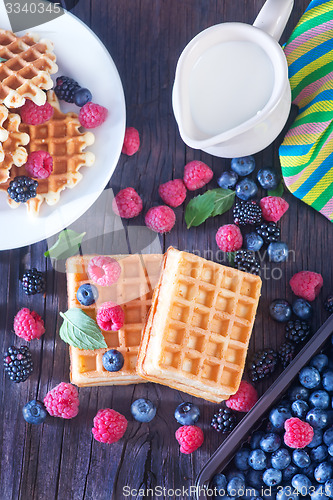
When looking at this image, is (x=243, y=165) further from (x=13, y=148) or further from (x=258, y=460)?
(x=258, y=460)

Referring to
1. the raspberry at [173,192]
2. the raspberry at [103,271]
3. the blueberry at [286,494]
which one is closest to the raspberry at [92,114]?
the raspberry at [173,192]

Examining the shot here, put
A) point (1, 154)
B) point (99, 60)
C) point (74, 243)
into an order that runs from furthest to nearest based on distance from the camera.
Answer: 1. point (74, 243)
2. point (99, 60)
3. point (1, 154)

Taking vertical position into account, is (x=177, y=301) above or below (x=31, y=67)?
below

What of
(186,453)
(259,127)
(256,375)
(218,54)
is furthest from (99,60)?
(186,453)

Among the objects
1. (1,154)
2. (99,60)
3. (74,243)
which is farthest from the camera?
(74,243)

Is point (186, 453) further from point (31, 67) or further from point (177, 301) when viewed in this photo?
point (31, 67)

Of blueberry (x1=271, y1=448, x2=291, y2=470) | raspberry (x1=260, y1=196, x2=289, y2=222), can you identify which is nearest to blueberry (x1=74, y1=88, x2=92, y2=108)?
raspberry (x1=260, y1=196, x2=289, y2=222)

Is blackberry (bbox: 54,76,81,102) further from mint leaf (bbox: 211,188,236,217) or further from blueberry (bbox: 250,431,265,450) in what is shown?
blueberry (bbox: 250,431,265,450)

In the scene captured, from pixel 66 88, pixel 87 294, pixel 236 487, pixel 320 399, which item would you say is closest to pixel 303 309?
pixel 320 399
